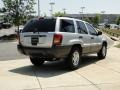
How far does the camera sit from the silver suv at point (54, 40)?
10070 mm

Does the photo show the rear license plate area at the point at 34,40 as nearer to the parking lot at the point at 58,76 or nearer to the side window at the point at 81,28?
the parking lot at the point at 58,76

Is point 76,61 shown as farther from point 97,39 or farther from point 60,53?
point 97,39

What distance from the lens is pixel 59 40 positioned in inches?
397

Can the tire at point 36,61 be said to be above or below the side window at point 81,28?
below

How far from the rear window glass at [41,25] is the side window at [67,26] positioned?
0.31 meters

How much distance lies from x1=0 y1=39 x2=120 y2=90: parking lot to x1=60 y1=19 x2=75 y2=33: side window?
4.56ft

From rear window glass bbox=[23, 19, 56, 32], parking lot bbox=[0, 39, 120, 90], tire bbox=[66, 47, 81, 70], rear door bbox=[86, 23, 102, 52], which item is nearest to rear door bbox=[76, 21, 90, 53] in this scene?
rear door bbox=[86, 23, 102, 52]

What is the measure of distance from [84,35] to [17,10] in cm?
2135

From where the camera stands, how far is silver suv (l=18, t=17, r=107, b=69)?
10.1m

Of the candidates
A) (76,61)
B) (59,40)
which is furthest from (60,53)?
(76,61)

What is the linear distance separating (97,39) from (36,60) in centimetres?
289

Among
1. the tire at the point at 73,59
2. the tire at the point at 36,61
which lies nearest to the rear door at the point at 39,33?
the tire at the point at 73,59

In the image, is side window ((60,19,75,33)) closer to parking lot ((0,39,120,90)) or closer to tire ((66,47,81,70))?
tire ((66,47,81,70))

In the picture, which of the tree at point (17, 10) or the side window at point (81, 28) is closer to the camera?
the side window at point (81, 28)
